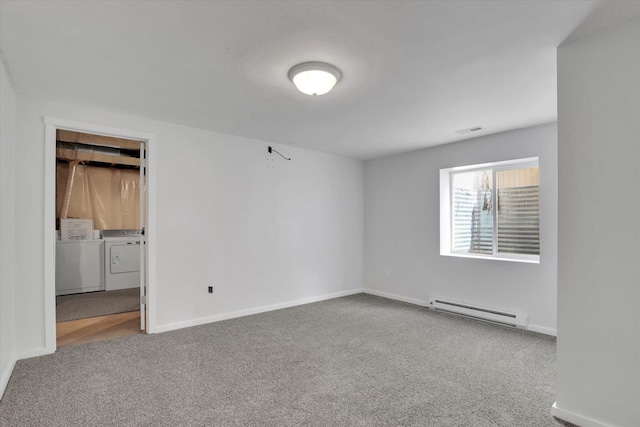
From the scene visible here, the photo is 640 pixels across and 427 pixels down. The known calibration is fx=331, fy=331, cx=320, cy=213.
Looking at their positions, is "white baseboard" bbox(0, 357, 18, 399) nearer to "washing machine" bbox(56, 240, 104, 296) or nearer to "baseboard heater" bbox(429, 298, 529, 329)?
"washing machine" bbox(56, 240, 104, 296)

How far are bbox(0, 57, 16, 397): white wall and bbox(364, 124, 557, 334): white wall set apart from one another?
180 inches

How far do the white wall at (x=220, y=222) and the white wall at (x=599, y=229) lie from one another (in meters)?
3.43

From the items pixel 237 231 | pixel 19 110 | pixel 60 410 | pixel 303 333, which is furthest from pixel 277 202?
pixel 60 410

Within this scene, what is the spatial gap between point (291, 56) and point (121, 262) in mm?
5539

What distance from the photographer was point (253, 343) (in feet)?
10.9

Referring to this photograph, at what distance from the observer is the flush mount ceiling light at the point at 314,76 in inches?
91.7

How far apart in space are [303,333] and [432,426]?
73.7 inches

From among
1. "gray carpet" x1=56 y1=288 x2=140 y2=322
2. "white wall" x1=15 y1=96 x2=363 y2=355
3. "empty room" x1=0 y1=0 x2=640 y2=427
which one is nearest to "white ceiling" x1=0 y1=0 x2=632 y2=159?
"empty room" x1=0 y1=0 x2=640 y2=427

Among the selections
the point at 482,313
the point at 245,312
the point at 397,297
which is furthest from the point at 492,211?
the point at 245,312

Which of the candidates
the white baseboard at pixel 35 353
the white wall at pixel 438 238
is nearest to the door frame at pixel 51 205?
the white baseboard at pixel 35 353

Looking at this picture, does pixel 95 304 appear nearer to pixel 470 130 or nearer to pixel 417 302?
pixel 417 302

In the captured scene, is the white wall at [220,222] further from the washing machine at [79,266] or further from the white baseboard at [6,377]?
the washing machine at [79,266]

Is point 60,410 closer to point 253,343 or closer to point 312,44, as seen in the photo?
point 253,343

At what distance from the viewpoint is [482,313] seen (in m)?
4.14
